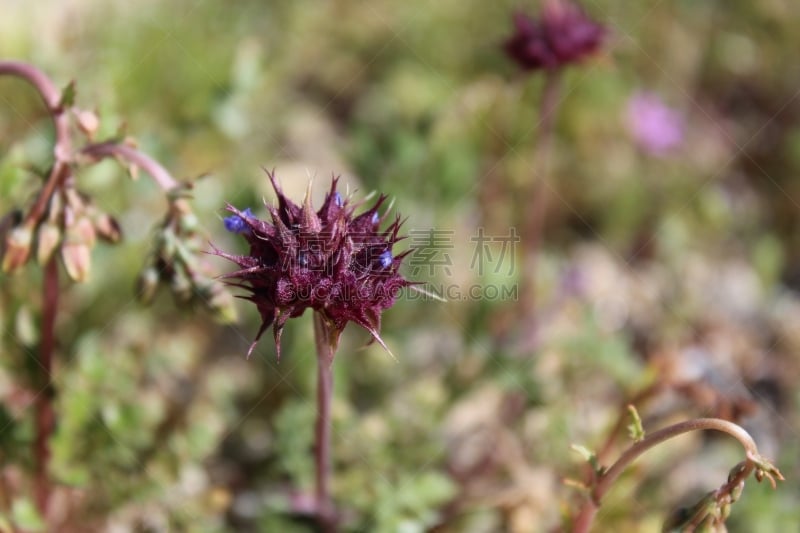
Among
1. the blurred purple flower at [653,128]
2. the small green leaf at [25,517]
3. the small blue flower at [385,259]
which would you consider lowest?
the small green leaf at [25,517]

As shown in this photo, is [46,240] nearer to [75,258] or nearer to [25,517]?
[75,258]

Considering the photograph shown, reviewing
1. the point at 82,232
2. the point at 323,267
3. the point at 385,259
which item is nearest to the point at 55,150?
the point at 82,232

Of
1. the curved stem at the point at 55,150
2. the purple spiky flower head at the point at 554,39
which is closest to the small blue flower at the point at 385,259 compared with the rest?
the curved stem at the point at 55,150

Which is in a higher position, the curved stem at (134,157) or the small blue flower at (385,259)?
the curved stem at (134,157)

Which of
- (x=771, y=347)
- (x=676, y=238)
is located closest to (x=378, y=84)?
(x=676, y=238)

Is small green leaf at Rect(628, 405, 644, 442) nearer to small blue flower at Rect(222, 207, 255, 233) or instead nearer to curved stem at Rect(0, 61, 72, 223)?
small blue flower at Rect(222, 207, 255, 233)

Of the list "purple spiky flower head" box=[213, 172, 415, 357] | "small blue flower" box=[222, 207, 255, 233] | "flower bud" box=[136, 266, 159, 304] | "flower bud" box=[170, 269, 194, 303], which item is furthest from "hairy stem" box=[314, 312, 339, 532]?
"flower bud" box=[136, 266, 159, 304]

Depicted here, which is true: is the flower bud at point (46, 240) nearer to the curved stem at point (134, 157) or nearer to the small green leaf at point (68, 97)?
the curved stem at point (134, 157)
